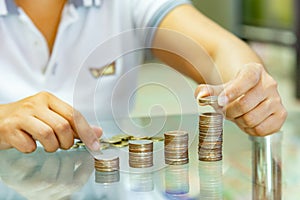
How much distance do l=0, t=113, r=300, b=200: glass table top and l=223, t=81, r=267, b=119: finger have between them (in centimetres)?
5

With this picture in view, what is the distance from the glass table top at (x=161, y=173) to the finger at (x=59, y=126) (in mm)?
21

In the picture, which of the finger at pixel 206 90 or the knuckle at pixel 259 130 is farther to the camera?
the knuckle at pixel 259 130

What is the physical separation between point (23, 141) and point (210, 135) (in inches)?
10.3

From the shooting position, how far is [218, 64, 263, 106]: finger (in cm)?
92

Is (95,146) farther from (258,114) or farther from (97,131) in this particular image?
(258,114)

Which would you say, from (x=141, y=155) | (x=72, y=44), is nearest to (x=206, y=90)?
(x=141, y=155)

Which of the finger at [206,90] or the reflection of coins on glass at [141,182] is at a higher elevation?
the finger at [206,90]

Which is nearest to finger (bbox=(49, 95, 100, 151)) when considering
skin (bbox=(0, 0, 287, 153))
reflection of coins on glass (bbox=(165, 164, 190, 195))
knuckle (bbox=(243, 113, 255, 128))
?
skin (bbox=(0, 0, 287, 153))

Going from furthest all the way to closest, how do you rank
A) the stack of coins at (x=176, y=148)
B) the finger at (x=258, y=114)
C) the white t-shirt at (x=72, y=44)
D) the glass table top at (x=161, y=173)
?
the white t-shirt at (x=72, y=44), the finger at (x=258, y=114), the stack of coins at (x=176, y=148), the glass table top at (x=161, y=173)

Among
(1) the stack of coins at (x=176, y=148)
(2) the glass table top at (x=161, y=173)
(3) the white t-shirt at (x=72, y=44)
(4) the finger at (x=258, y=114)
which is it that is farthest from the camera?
(3) the white t-shirt at (x=72, y=44)

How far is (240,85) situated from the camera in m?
0.95

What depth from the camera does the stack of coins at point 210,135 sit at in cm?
88

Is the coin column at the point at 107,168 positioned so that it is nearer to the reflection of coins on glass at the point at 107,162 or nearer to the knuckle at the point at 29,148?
the reflection of coins on glass at the point at 107,162

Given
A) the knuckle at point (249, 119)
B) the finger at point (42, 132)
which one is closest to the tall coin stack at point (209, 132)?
the knuckle at point (249, 119)
